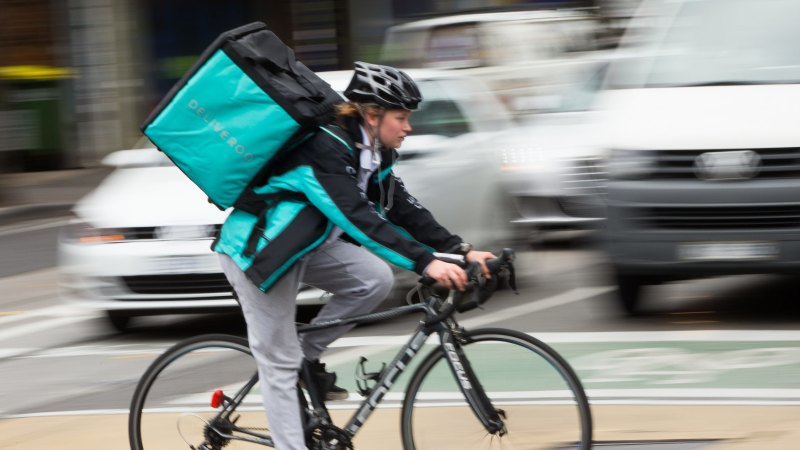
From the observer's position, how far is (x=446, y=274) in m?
4.57

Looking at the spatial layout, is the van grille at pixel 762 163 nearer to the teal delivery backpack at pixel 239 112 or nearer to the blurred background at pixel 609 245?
the blurred background at pixel 609 245

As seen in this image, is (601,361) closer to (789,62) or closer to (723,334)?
(723,334)

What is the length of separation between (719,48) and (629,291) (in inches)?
62.7

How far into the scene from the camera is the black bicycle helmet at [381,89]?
4.68m

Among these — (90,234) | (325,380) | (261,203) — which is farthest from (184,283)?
(261,203)

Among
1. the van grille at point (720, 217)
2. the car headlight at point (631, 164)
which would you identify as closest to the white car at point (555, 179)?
the car headlight at point (631, 164)

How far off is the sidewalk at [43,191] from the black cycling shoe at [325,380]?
39.9 ft

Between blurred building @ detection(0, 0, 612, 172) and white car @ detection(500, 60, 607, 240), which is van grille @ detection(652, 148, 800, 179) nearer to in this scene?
white car @ detection(500, 60, 607, 240)

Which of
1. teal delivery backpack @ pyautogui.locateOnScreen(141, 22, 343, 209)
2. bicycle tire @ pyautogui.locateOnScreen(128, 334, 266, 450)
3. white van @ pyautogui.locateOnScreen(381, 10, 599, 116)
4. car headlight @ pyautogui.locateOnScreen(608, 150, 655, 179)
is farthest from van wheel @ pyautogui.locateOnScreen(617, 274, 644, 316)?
white van @ pyautogui.locateOnScreen(381, 10, 599, 116)

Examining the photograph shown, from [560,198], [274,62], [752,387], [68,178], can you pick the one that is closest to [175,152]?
[274,62]

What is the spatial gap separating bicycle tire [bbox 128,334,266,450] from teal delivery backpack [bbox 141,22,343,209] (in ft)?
2.21

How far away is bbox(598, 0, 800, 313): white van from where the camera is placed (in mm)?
7961

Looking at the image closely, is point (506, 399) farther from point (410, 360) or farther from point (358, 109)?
point (358, 109)

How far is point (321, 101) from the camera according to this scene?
180 inches
